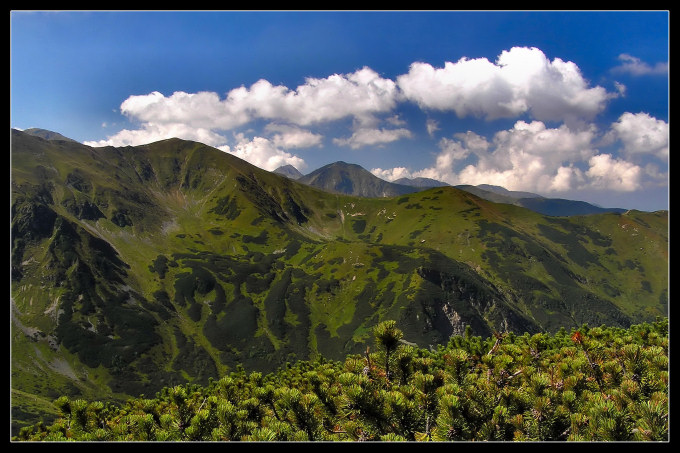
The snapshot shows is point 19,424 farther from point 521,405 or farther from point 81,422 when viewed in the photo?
point 521,405

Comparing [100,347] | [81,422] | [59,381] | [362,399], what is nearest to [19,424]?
[59,381]

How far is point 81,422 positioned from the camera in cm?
903

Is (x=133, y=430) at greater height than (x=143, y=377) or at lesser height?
greater

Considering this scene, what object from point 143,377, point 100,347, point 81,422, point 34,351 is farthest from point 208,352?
point 81,422

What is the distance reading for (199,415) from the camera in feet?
21.4

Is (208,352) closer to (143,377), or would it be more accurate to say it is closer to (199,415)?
(143,377)

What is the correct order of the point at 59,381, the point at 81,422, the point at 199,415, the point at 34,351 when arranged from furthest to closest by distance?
the point at 34,351 < the point at 59,381 < the point at 81,422 < the point at 199,415

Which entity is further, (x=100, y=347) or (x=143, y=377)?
(x=100, y=347)
